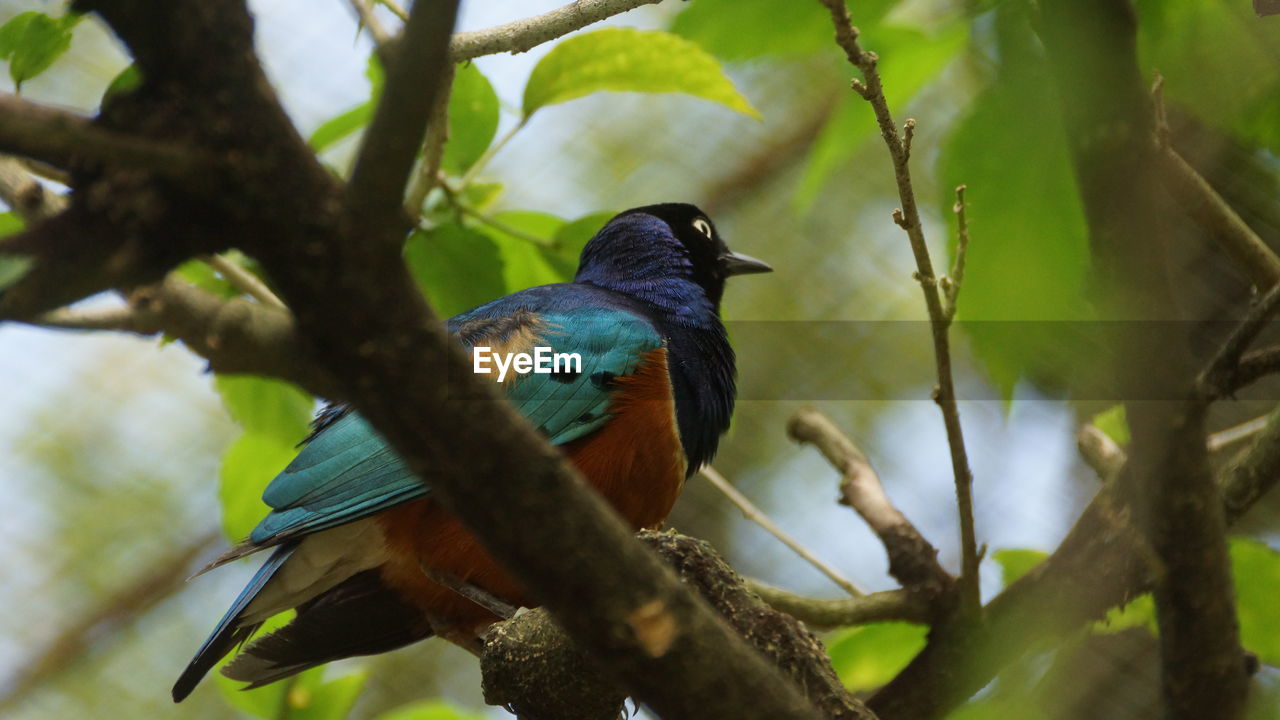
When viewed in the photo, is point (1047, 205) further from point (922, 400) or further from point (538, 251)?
point (922, 400)

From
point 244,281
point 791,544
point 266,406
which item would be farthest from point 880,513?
point 244,281

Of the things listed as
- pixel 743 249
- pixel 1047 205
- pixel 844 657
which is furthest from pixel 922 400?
pixel 1047 205

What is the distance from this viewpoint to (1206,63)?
8.70 ft

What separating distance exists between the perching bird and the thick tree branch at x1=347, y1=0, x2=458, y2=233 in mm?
1739

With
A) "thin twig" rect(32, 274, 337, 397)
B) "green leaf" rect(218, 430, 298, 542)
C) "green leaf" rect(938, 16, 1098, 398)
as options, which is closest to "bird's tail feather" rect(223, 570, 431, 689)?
"green leaf" rect(218, 430, 298, 542)

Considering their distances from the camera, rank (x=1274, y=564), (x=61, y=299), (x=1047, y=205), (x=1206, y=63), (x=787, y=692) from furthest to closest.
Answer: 1. (x=1274, y=564)
2. (x=1206, y=63)
3. (x=1047, y=205)
4. (x=787, y=692)
5. (x=61, y=299)

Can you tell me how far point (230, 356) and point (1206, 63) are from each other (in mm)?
2208

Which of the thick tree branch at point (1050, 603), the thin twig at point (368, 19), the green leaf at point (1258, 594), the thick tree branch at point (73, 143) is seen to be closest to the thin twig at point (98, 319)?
the thick tree branch at point (73, 143)

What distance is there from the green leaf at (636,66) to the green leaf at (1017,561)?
1.43 m

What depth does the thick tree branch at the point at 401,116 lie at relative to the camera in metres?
1.25

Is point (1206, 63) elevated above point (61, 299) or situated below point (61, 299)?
above

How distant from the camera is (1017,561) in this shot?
10.6 ft

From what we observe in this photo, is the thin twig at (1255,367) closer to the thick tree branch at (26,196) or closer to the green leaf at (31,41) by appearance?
the thick tree branch at (26,196)

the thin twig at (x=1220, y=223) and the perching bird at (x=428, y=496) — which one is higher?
the thin twig at (x=1220, y=223)
